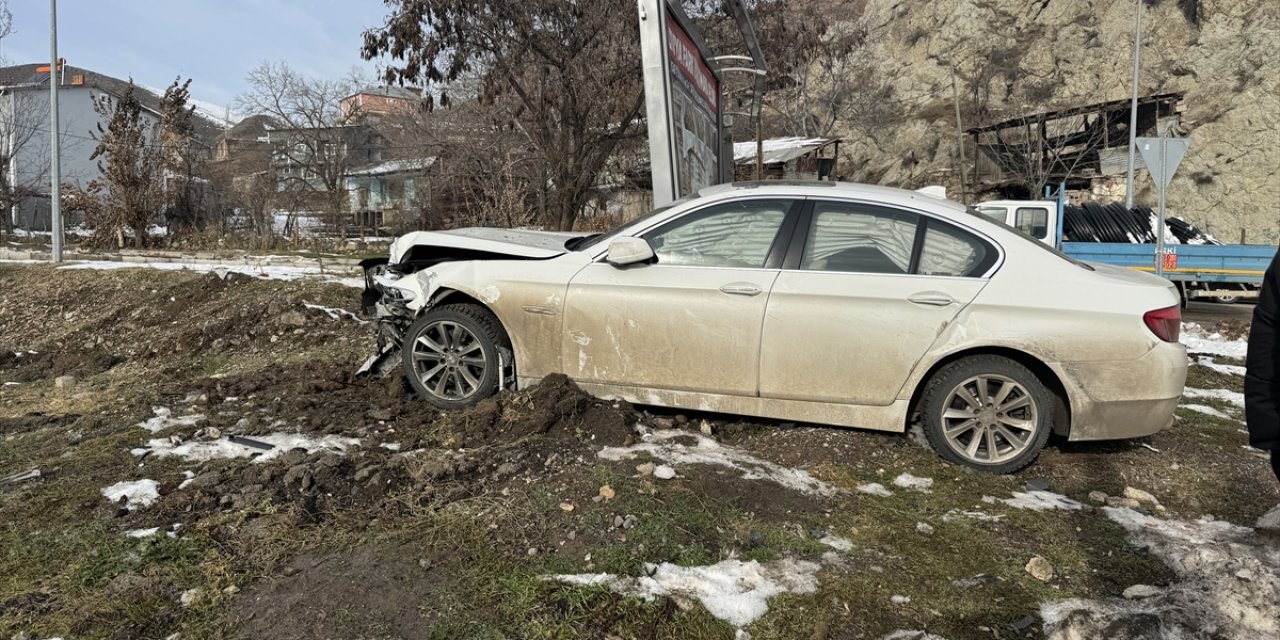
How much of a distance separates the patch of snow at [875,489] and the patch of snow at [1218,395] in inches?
160

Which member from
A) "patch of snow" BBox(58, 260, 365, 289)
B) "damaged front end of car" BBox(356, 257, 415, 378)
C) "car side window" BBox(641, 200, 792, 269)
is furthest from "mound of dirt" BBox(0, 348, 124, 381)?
"car side window" BBox(641, 200, 792, 269)

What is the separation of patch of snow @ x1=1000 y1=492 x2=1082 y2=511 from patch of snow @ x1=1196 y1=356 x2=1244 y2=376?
5.16m

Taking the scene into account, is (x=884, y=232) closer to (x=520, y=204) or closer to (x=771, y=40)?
(x=520, y=204)

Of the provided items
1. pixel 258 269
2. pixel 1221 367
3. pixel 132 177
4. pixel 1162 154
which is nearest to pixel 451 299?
pixel 1221 367

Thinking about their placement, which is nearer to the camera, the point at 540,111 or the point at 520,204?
the point at 520,204

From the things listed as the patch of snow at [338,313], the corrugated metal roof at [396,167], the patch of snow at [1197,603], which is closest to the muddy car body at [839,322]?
the patch of snow at [1197,603]

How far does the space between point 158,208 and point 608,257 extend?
1812cm

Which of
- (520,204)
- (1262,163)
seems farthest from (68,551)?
(1262,163)

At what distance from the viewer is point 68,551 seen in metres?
3.00

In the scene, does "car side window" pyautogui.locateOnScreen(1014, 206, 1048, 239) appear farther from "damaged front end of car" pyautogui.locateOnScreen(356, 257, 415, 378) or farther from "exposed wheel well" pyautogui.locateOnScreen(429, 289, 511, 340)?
"damaged front end of car" pyautogui.locateOnScreen(356, 257, 415, 378)

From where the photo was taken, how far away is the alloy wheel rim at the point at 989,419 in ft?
13.4

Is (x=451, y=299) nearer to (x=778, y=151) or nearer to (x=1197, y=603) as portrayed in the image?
(x=1197, y=603)

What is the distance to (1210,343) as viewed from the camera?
9.28m

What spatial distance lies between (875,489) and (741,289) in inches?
52.0
